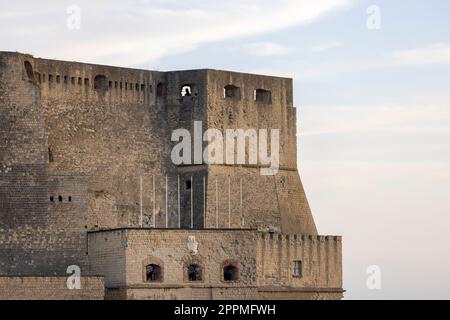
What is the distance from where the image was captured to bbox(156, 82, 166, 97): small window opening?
100688mm

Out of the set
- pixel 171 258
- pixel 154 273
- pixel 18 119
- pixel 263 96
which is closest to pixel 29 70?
pixel 18 119

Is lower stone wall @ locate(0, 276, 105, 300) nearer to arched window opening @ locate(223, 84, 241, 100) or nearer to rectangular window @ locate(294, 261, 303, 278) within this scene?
rectangular window @ locate(294, 261, 303, 278)

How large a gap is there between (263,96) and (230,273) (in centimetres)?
972

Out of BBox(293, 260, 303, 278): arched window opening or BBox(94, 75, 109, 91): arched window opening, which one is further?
BBox(94, 75, 109, 91): arched window opening

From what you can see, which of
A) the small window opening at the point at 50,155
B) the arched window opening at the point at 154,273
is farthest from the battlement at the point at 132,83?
the arched window opening at the point at 154,273

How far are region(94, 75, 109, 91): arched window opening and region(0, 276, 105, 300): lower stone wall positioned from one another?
9237 mm

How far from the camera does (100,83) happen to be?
325ft

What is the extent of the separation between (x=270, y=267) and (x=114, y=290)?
6638mm

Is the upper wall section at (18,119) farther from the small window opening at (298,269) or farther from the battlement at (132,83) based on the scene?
the small window opening at (298,269)

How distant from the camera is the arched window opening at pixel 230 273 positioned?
312 feet

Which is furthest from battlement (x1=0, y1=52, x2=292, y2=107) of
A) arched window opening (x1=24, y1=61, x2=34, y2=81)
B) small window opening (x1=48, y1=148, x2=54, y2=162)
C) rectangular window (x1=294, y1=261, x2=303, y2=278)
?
rectangular window (x1=294, y1=261, x2=303, y2=278)

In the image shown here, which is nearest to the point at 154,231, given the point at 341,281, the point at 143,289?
the point at 143,289

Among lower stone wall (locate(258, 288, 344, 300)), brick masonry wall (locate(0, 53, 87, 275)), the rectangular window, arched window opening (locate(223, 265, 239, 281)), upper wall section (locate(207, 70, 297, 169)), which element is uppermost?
upper wall section (locate(207, 70, 297, 169))

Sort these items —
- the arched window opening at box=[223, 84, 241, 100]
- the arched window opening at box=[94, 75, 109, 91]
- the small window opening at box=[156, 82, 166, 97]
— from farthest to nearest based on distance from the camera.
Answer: the arched window opening at box=[223, 84, 241, 100] < the small window opening at box=[156, 82, 166, 97] < the arched window opening at box=[94, 75, 109, 91]
